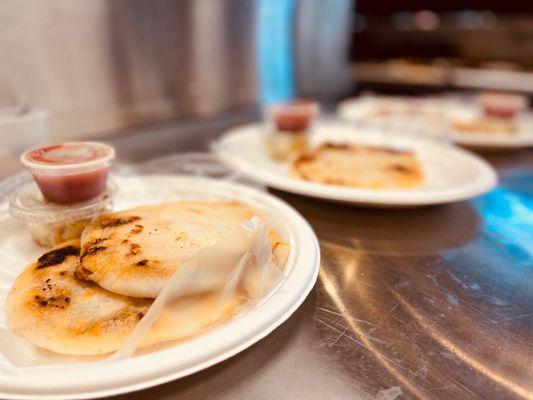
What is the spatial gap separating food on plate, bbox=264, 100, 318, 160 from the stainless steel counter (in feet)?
2.00

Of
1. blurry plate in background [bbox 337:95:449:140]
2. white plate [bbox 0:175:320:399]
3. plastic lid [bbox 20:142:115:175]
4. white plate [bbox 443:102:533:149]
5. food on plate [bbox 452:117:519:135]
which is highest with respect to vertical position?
plastic lid [bbox 20:142:115:175]

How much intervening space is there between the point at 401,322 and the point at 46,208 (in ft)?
3.40

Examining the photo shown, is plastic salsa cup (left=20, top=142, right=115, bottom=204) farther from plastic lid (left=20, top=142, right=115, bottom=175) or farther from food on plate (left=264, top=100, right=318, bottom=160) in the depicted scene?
food on plate (left=264, top=100, right=318, bottom=160)

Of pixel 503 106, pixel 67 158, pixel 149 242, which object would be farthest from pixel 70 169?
pixel 503 106

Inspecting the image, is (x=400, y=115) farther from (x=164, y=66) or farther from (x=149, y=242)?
(x=149, y=242)

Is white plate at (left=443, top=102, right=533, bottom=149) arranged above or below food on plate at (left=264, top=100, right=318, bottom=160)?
below

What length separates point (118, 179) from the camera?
159 cm

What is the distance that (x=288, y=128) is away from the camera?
2.18 m

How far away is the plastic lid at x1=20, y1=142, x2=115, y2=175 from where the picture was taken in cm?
117

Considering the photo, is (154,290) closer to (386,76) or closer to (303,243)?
(303,243)

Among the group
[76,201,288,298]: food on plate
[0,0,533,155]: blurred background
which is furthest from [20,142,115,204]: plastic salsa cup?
[0,0,533,155]: blurred background

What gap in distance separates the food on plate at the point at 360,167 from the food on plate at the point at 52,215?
853 millimetres

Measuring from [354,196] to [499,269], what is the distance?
1.68 ft

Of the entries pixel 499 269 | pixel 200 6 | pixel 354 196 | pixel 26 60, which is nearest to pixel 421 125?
pixel 354 196
